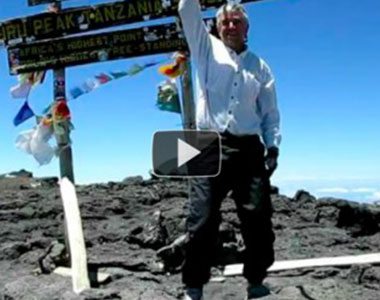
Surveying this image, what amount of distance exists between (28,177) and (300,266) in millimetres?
15878

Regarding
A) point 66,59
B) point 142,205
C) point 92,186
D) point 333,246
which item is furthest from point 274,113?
point 92,186

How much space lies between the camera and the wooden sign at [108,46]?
6.83 meters

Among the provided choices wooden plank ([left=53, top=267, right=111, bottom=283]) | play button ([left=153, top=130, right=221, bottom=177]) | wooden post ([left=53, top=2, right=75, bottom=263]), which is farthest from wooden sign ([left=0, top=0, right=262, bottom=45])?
wooden plank ([left=53, top=267, right=111, bottom=283])

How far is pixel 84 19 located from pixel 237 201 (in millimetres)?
2726

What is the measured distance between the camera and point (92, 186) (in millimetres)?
15883

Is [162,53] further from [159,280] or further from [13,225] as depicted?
[13,225]

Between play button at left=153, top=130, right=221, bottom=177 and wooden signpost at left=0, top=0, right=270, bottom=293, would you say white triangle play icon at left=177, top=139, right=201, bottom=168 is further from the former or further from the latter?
wooden signpost at left=0, top=0, right=270, bottom=293

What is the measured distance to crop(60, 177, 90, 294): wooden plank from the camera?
5930 mm

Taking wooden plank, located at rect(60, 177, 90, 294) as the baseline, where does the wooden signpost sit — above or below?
above

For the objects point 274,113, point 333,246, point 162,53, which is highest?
point 162,53

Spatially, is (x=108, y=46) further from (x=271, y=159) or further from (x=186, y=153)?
(x=271, y=159)

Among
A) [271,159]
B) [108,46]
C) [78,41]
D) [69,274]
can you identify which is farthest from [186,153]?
[78,41]

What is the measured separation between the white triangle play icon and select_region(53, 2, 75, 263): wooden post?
210 cm

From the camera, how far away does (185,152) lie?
5.10 m
